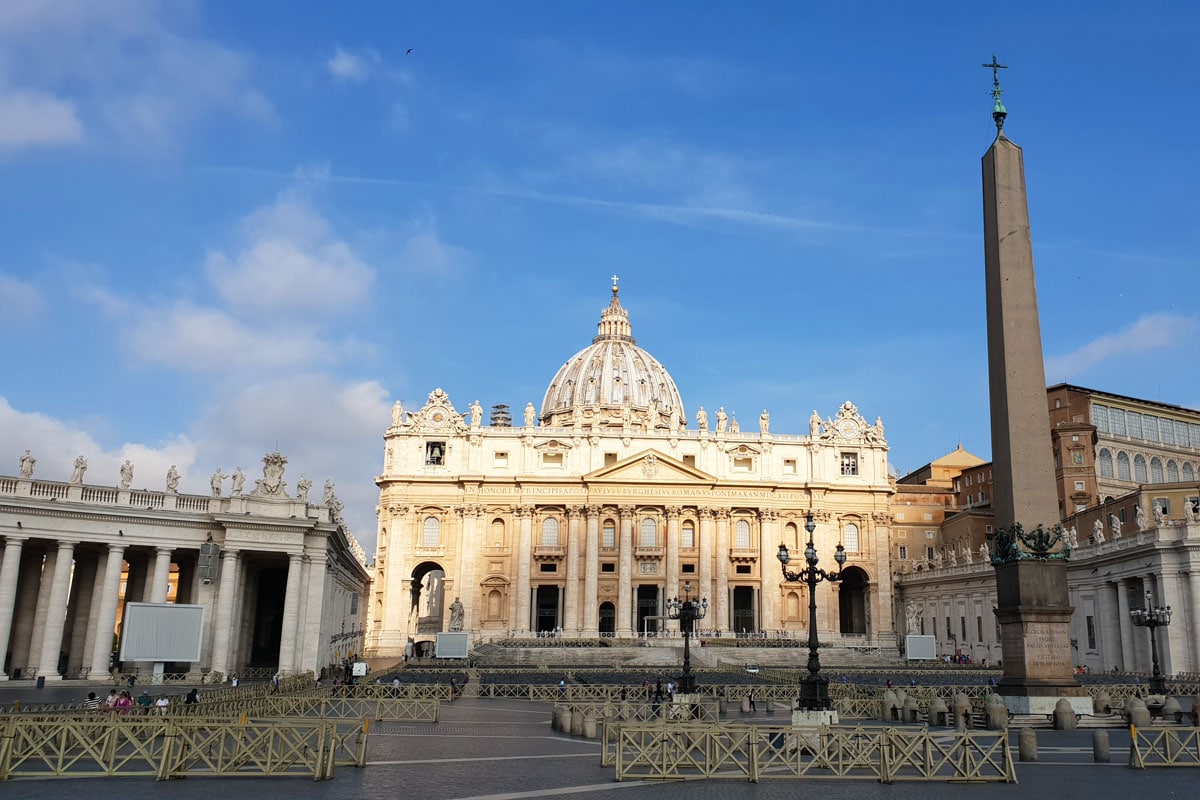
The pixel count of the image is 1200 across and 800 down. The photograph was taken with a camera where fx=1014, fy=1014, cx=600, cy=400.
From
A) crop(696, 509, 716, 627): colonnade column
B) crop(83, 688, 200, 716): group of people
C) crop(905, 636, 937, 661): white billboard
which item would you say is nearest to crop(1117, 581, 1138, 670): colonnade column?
crop(905, 636, 937, 661): white billboard

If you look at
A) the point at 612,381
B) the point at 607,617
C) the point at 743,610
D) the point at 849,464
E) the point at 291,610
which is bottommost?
the point at 291,610

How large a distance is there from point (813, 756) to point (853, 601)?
73619 millimetres

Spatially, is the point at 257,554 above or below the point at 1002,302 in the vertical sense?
below

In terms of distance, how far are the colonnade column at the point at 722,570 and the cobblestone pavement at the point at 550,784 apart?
59.3m

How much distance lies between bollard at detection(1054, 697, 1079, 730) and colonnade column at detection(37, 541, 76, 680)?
3065 cm

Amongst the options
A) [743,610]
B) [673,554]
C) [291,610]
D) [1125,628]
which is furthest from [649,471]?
[291,610]

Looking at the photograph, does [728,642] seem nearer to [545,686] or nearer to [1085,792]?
[545,686]

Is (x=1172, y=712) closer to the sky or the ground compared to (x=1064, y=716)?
closer to the ground

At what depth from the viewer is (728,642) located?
67.3m

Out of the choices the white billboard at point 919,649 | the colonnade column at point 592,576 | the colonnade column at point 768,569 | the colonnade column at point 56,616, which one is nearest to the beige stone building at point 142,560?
the colonnade column at point 56,616

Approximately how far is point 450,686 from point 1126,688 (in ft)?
72.8

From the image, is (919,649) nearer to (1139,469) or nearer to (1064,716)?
(1139,469)

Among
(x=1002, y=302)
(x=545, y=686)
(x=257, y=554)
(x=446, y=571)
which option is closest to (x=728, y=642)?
(x=446, y=571)

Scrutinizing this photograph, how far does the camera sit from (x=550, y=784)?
15.5 metres
